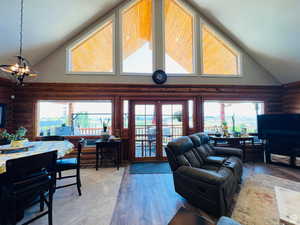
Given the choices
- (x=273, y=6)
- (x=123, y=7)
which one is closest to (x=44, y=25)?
(x=123, y=7)

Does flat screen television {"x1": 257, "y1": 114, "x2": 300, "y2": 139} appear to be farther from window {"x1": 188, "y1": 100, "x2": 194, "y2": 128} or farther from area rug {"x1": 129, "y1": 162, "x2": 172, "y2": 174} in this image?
area rug {"x1": 129, "y1": 162, "x2": 172, "y2": 174}

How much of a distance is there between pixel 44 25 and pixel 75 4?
37.6 inches

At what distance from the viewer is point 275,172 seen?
3.46 meters

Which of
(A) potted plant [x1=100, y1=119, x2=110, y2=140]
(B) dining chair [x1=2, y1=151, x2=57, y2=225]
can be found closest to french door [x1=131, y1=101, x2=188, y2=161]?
(A) potted plant [x1=100, y1=119, x2=110, y2=140]

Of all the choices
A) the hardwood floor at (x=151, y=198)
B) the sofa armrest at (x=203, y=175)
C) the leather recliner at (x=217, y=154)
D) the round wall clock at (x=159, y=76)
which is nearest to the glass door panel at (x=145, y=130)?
the round wall clock at (x=159, y=76)

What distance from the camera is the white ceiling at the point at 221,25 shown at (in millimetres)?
3061

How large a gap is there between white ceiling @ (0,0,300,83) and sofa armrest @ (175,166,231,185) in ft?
13.2

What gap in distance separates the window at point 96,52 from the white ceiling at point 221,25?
37 cm

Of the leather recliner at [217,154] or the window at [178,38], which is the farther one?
the window at [178,38]

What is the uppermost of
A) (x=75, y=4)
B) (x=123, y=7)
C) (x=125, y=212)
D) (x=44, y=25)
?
(x=123, y=7)

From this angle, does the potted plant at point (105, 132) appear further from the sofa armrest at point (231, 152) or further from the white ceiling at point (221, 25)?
the sofa armrest at point (231, 152)

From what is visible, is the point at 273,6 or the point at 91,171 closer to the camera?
the point at 273,6

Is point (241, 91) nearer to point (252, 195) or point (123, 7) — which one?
point (252, 195)

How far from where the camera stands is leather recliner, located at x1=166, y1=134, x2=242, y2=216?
1858 millimetres
